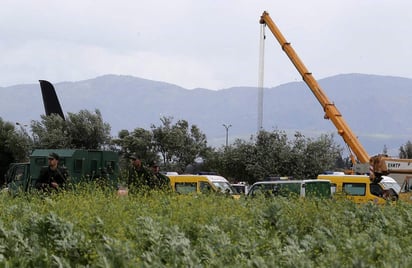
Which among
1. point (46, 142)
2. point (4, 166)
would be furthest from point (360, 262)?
point (4, 166)

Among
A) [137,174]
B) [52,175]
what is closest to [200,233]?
[52,175]

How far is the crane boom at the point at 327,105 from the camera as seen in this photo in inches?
1657

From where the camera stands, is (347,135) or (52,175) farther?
(347,135)

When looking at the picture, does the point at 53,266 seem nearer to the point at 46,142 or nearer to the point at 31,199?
the point at 31,199

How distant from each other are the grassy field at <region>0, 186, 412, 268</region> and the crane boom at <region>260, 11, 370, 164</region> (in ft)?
100

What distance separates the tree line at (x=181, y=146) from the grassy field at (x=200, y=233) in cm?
4837

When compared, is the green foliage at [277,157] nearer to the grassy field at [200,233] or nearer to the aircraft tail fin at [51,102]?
the aircraft tail fin at [51,102]

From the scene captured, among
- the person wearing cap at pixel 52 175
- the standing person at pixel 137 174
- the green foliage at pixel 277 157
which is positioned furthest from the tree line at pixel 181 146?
the person wearing cap at pixel 52 175

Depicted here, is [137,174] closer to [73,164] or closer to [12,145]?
[73,164]

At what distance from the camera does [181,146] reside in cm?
6038

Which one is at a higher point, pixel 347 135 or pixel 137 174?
pixel 347 135

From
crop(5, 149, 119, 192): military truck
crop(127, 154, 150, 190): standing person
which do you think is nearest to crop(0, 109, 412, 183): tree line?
crop(5, 149, 119, 192): military truck

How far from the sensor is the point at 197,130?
62.0 metres

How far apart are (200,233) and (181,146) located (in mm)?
52388
